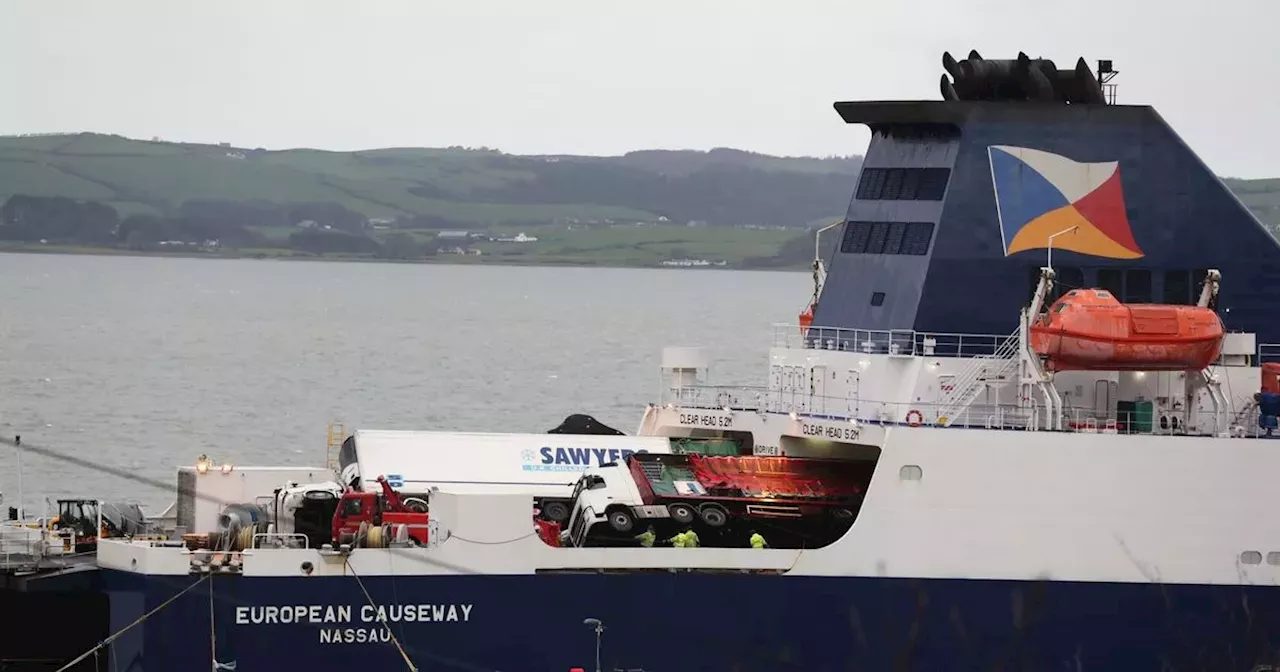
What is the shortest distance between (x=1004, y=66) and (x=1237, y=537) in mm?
8047

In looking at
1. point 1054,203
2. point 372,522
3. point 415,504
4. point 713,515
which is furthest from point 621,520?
point 1054,203

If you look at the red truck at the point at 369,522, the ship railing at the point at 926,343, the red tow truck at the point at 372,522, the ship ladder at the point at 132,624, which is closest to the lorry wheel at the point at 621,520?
the red tow truck at the point at 372,522

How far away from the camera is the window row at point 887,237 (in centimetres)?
3384

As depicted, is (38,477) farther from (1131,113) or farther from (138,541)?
(1131,113)

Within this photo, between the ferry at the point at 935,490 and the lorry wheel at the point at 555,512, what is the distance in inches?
12.8

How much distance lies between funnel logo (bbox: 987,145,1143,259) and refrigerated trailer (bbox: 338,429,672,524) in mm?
6315

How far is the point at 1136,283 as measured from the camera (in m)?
34.1

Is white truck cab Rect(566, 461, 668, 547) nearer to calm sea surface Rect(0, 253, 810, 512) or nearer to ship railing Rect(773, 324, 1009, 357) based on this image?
ship railing Rect(773, 324, 1009, 357)

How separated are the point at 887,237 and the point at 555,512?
6.78m

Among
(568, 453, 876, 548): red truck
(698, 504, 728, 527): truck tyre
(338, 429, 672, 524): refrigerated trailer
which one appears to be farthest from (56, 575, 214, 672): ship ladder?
(698, 504, 728, 527): truck tyre

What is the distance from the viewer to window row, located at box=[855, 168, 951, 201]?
112 ft

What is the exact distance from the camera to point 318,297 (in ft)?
588

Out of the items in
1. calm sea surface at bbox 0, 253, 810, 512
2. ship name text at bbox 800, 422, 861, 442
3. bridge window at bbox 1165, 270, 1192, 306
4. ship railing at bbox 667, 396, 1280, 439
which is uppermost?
bridge window at bbox 1165, 270, 1192, 306

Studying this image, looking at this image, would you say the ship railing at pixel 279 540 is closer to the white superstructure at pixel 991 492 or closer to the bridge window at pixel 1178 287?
the white superstructure at pixel 991 492
